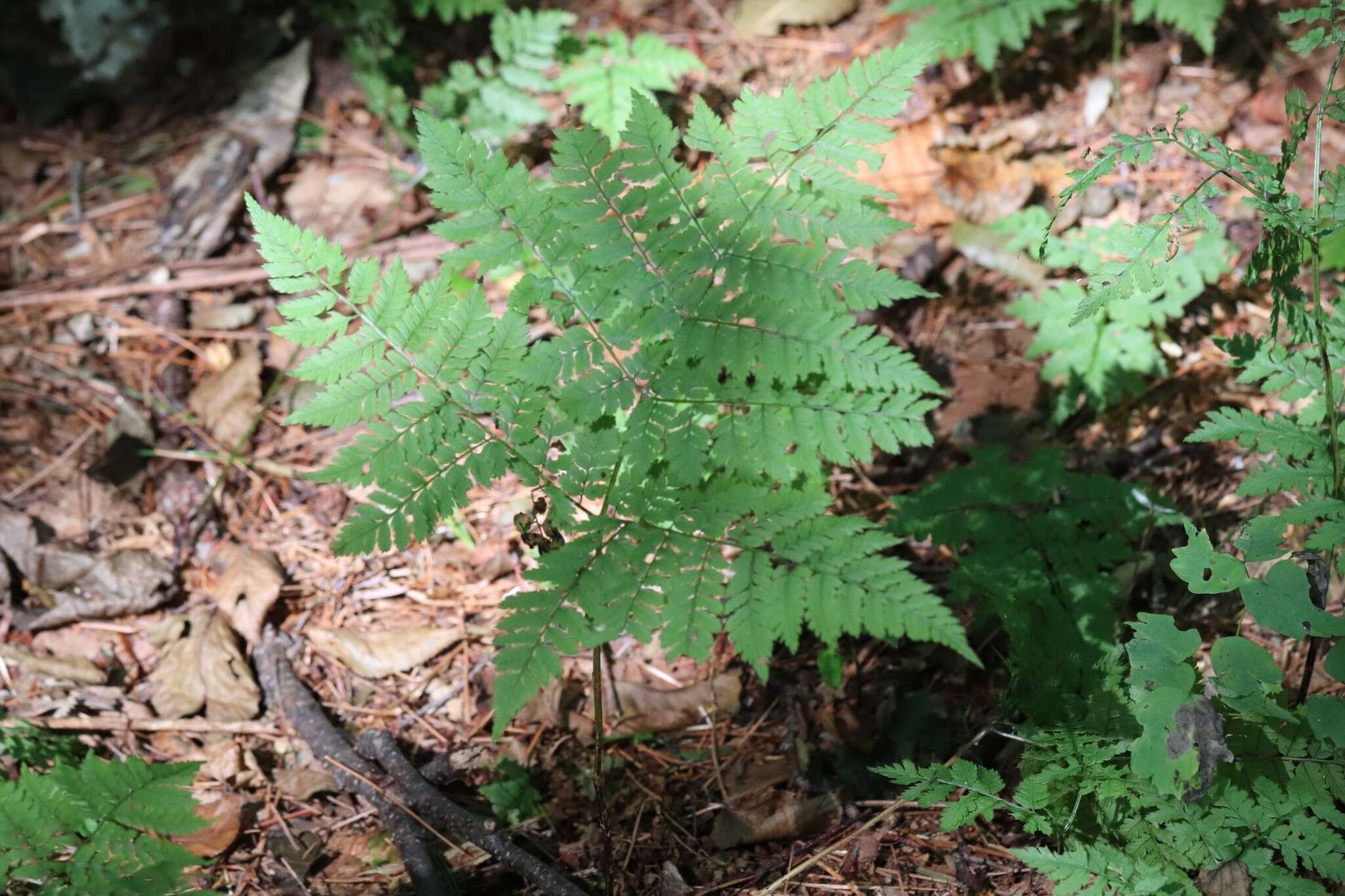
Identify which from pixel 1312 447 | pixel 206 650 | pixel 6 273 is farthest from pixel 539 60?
pixel 1312 447

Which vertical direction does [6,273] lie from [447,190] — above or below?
below

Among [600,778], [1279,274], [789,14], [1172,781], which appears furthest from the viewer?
[789,14]

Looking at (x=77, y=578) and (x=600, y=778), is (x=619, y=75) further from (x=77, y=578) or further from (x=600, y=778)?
(x=600, y=778)

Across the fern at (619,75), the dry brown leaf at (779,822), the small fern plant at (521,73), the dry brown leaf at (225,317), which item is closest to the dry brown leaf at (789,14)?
the small fern plant at (521,73)

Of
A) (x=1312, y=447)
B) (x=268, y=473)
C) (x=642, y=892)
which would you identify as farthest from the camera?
(x=268, y=473)

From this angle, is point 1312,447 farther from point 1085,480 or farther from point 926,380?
point 926,380

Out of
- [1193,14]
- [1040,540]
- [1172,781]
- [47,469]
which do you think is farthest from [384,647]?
[1193,14]

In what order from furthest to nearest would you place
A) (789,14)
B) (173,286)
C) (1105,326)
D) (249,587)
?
1. (789,14)
2. (173,286)
3. (1105,326)
4. (249,587)
